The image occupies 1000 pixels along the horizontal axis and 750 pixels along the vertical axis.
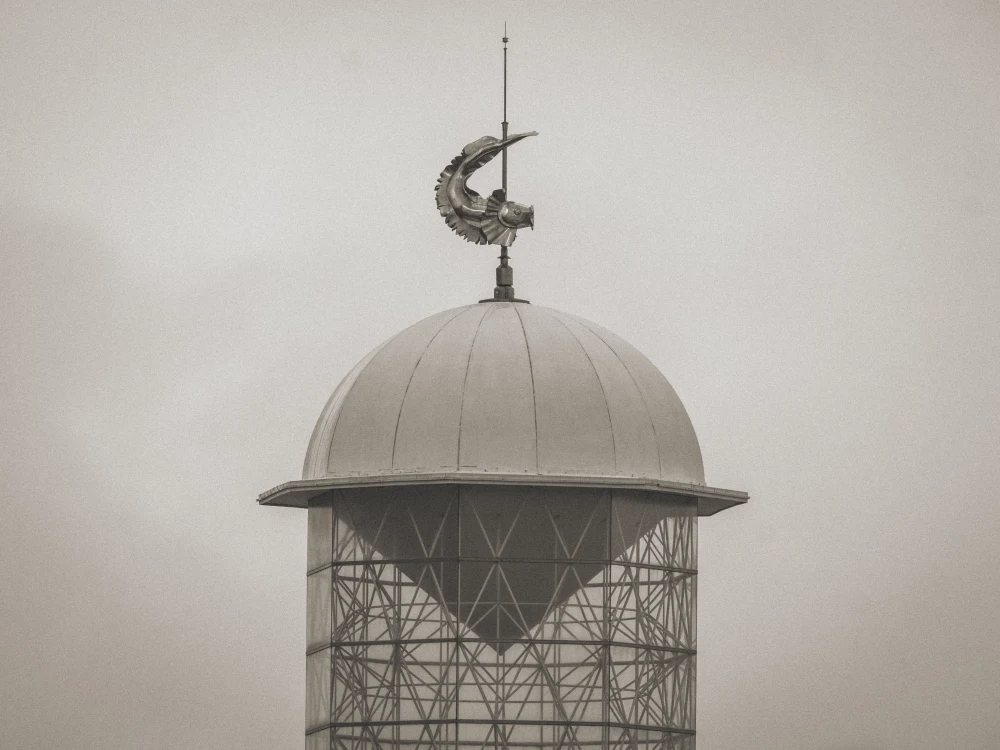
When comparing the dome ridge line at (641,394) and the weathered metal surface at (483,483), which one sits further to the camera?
the dome ridge line at (641,394)

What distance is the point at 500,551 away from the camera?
46000mm

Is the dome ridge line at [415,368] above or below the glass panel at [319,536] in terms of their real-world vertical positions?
above

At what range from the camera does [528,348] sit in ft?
155

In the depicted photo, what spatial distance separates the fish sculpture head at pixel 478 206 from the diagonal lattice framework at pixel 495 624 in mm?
6091

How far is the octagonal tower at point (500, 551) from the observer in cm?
4588

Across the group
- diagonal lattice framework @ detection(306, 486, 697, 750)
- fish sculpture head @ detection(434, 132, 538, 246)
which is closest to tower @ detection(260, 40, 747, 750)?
diagonal lattice framework @ detection(306, 486, 697, 750)

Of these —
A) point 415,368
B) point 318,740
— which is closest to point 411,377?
point 415,368

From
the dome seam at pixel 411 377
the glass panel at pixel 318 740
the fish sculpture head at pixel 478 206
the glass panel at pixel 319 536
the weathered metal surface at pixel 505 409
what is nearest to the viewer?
the weathered metal surface at pixel 505 409

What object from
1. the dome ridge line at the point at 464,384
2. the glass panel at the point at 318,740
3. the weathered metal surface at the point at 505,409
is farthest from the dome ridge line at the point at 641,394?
the glass panel at the point at 318,740

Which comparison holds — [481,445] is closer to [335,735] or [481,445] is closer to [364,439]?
[364,439]

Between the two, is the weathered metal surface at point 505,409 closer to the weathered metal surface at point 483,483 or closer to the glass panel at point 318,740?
the weathered metal surface at point 483,483

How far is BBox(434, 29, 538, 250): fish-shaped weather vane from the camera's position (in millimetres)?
49750

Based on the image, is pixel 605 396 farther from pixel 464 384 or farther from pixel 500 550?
pixel 500 550

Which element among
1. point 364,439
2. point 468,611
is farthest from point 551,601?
point 364,439
